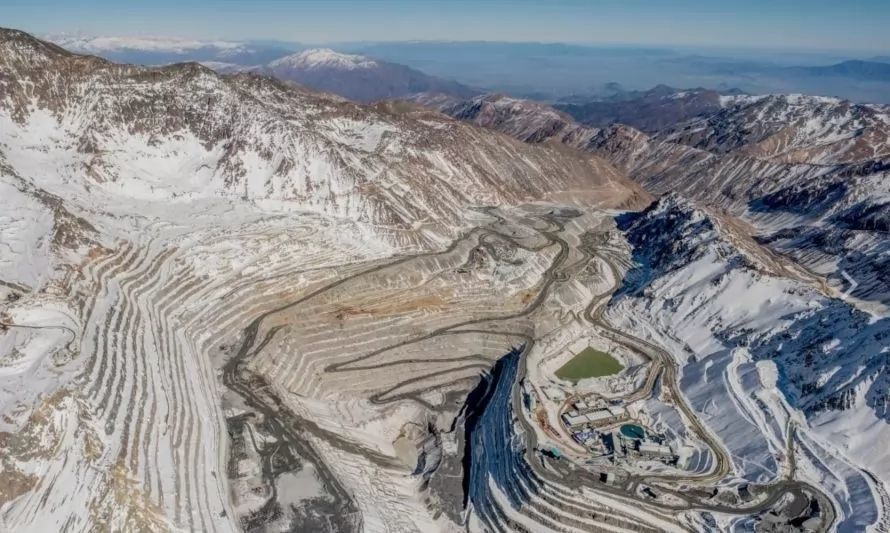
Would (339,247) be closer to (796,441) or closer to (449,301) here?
(449,301)

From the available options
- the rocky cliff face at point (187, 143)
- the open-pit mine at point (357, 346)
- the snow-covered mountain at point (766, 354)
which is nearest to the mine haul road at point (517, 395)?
the open-pit mine at point (357, 346)

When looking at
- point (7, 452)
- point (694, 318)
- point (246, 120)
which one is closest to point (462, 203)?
point (246, 120)

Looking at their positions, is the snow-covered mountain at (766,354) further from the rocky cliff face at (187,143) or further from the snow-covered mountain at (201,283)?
the rocky cliff face at (187,143)

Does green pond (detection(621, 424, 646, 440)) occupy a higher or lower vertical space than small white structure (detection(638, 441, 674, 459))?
lower

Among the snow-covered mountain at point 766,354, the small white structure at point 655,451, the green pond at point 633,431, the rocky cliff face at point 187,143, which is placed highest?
the rocky cliff face at point 187,143

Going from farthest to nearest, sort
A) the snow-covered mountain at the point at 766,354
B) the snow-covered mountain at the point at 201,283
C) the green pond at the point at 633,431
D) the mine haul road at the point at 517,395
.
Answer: the green pond at the point at 633,431
the snow-covered mountain at the point at 766,354
the mine haul road at the point at 517,395
the snow-covered mountain at the point at 201,283

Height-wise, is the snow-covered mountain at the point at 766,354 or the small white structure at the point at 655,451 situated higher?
the snow-covered mountain at the point at 766,354

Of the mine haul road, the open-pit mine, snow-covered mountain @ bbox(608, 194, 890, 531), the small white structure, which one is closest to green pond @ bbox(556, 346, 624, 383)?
the open-pit mine

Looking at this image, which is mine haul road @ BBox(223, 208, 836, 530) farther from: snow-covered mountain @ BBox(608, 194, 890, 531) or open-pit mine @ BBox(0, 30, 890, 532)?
snow-covered mountain @ BBox(608, 194, 890, 531)

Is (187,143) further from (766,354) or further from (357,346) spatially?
(766,354)
